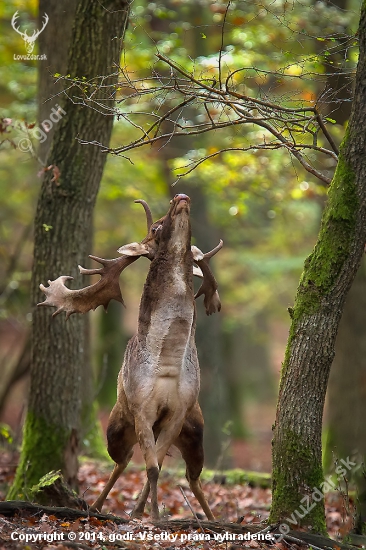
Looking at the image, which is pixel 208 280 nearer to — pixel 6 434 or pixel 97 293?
pixel 97 293

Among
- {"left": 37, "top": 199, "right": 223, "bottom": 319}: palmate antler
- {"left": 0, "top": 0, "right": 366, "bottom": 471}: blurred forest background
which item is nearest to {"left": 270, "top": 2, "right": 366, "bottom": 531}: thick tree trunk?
{"left": 0, "top": 0, "right": 366, "bottom": 471}: blurred forest background

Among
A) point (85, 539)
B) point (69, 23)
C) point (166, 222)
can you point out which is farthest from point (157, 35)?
point (85, 539)

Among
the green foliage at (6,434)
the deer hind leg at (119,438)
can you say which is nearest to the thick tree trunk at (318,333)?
the deer hind leg at (119,438)

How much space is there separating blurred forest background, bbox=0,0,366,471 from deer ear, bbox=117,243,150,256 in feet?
2.62

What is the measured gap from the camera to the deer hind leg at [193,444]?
21.9ft

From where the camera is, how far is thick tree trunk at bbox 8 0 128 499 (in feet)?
26.6

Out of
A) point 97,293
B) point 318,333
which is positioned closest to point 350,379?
point 318,333

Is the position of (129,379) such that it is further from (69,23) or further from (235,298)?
(235,298)

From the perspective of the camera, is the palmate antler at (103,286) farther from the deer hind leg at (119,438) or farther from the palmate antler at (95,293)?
the deer hind leg at (119,438)

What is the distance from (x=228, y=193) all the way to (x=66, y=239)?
10691 mm

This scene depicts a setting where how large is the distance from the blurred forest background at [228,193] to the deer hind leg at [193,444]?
239 cm

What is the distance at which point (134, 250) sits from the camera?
655 centimetres

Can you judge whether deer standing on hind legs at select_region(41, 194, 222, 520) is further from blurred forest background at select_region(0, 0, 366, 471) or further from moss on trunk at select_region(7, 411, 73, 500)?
moss on trunk at select_region(7, 411, 73, 500)

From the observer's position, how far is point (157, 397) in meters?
6.32
